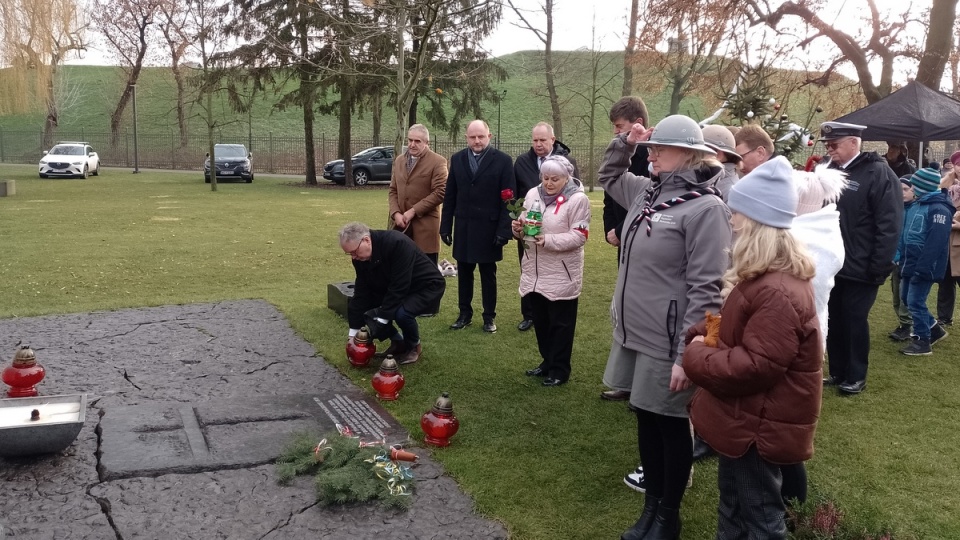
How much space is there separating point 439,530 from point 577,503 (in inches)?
29.2

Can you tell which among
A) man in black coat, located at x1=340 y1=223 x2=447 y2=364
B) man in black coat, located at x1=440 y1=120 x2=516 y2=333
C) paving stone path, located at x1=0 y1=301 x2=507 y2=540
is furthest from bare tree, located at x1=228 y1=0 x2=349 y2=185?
man in black coat, located at x1=340 y1=223 x2=447 y2=364

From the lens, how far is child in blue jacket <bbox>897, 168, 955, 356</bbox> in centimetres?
681

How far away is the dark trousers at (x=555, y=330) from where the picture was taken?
568cm

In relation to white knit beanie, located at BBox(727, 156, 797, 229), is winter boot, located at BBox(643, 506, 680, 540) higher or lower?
lower

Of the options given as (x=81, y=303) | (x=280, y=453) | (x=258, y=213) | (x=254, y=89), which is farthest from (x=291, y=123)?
(x=280, y=453)

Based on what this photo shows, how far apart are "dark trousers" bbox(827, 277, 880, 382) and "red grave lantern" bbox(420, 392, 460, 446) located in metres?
2.97

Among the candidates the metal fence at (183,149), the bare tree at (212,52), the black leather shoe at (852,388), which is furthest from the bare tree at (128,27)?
the black leather shoe at (852,388)

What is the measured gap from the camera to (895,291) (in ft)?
25.3

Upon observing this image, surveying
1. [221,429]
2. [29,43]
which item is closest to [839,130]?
[221,429]

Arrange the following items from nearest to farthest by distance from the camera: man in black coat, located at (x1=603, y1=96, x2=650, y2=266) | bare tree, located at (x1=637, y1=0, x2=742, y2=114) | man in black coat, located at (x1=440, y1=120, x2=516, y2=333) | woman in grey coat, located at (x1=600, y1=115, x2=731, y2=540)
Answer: woman in grey coat, located at (x1=600, y1=115, x2=731, y2=540)
man in black coat, located at (x1=603, y1=96, x2=650, y2=266)
man in black coat, located at (x1=440, y1=120, x2=516, y2=333)
bare tree, located at (x1=637, y1=0, x2=742, y2=114)

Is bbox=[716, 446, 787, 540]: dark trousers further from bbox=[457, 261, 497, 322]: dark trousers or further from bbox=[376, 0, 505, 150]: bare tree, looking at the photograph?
bbox=[376, 0, 505, 150]: bare tree

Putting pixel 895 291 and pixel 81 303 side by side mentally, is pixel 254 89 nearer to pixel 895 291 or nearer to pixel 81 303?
pixel 81 303

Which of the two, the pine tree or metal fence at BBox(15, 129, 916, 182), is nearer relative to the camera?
the pine tree

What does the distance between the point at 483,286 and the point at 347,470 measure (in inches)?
138
